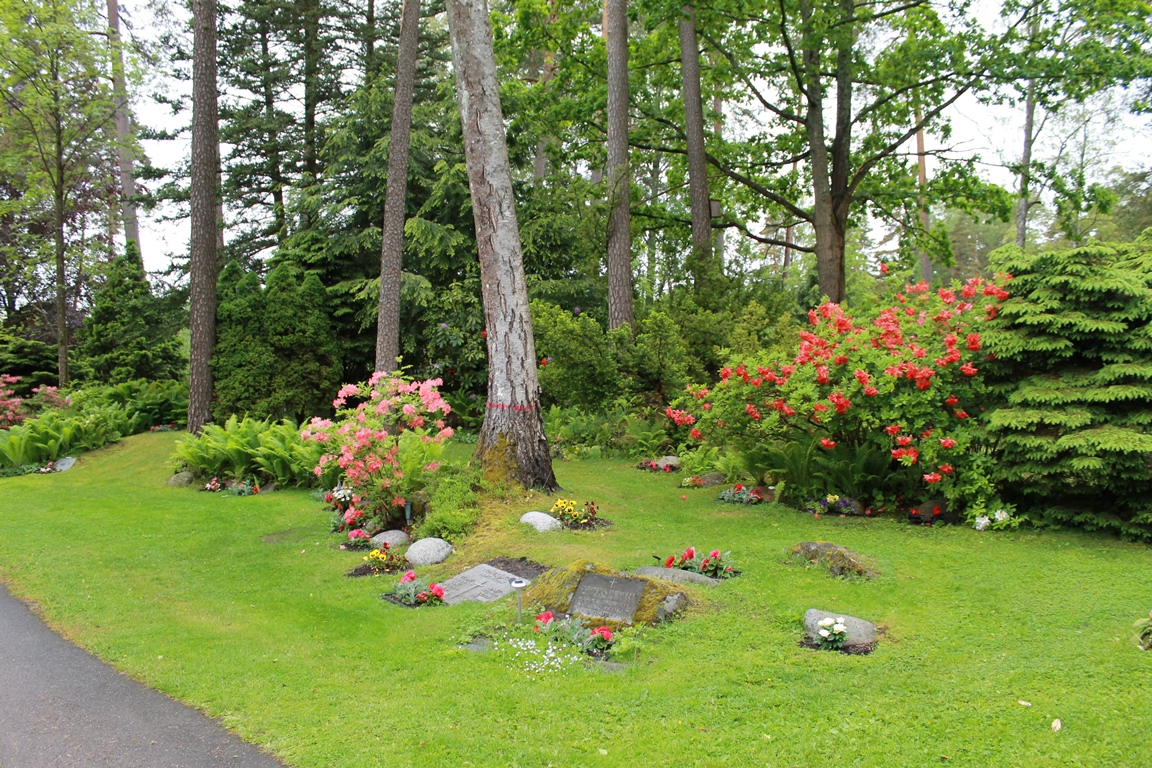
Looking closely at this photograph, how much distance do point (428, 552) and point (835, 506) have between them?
421 centimetres

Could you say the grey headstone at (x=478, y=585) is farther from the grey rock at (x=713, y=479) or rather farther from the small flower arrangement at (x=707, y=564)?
the grey rock at (x=713, y=479)

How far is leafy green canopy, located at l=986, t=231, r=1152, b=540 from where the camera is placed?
19.0 ft

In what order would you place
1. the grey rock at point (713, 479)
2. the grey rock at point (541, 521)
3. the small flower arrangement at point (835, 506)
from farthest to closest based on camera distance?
the grey rock at point (713, 479)
the small flower arrangement at point (835, 506)
the grey rock at point (541, 521)

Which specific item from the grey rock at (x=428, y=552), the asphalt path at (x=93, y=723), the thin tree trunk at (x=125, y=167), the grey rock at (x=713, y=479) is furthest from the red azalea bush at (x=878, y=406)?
the thin tree trunk at (x=125, y=167)

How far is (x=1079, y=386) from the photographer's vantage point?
613cm

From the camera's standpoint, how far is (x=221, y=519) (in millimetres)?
8141

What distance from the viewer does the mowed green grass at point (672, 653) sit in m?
3.25

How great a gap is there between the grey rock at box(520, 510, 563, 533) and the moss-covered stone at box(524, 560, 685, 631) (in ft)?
4.85

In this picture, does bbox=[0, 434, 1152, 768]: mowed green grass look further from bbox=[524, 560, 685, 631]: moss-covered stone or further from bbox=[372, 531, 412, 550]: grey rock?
bbox=[372, 531, 412, 550]: grey rock

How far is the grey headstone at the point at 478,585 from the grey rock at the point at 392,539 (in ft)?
3.74

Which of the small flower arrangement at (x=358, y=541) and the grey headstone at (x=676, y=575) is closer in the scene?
the grey headstone at (x=676, y=575)

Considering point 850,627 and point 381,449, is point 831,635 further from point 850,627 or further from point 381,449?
point 381,449

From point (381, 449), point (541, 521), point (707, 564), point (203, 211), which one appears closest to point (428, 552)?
point (541, 521)

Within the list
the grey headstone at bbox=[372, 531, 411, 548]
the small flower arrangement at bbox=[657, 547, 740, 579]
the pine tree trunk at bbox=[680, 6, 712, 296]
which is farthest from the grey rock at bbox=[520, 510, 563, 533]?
the pine tree trunk at bbox=[680, 6, 712, 296]
